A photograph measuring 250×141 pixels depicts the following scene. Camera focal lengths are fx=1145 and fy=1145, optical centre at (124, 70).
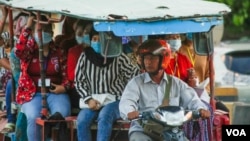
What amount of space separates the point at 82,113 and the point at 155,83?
0.87 metres

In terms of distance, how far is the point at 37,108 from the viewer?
1157 centimetres

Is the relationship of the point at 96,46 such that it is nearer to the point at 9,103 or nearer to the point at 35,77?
the point at 35,77

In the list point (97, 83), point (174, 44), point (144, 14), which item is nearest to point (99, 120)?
point (97, 83)

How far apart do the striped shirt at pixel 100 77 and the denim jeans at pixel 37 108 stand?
1.23ft

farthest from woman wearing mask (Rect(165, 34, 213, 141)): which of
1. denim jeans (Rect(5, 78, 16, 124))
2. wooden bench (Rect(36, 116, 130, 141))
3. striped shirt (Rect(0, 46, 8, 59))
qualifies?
striped shirt (Rect(0, 46, 8, 59))

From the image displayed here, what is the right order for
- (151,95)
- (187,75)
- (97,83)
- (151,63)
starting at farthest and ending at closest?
(187,75), (97,83), (151,95), (151,63)

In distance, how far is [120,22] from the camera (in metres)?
9.99

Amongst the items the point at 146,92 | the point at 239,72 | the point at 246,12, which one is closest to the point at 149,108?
the point at 146,92

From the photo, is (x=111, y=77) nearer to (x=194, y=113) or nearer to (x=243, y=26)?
(x=194, y=113)

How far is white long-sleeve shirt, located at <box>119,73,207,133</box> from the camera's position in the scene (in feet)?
34.2

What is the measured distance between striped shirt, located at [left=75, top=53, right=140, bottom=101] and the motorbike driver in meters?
0.60

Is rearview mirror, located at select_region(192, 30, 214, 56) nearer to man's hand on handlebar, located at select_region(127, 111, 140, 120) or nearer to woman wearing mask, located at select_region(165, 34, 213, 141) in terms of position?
woman wearing mask, located at select_region(165, 34, 213, 141)

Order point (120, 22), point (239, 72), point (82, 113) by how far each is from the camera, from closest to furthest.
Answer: point (120, 22)
point (82, 113)
point (239, 72)

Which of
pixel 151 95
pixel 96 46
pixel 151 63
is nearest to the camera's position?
pixel 151 63
